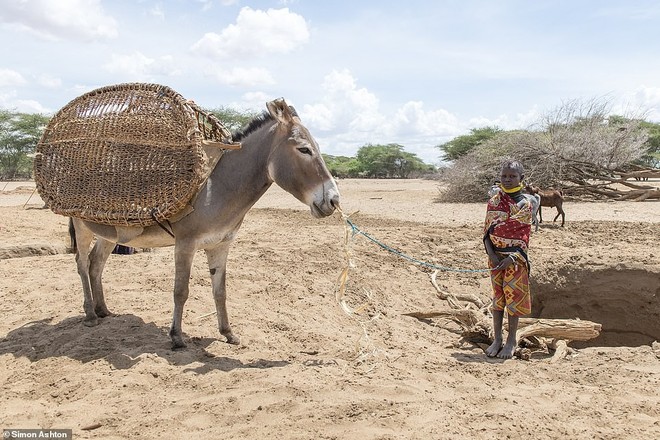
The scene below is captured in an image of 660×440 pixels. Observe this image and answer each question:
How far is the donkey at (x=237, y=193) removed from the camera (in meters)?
4.40

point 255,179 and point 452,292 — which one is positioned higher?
point 255,179

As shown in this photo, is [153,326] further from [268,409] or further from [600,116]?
[600,116]

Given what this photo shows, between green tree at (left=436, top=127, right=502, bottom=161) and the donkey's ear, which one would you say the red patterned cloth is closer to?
the donkey's ear

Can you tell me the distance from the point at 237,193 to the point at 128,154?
107cm

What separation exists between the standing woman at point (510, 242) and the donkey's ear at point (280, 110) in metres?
2.02

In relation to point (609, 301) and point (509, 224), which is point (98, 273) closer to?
point (509, 224)

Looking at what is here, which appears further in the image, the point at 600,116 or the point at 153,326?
the point at 600,116

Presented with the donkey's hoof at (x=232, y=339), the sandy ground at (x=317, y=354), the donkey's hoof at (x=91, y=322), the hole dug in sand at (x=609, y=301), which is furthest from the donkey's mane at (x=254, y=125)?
the hole dug in sand at (x=609, y=301)

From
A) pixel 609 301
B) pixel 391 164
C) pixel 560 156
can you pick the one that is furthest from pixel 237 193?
pixel 391 164

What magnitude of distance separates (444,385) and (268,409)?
1.34m

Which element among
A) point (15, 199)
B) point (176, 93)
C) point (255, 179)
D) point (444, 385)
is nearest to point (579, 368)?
point (444, 385)

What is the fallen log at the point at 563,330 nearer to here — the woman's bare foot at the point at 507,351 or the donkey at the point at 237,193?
the woman's bare foot at the point at 507,351

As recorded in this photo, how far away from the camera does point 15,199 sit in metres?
21.5

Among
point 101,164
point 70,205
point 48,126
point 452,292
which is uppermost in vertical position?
point 48,126
